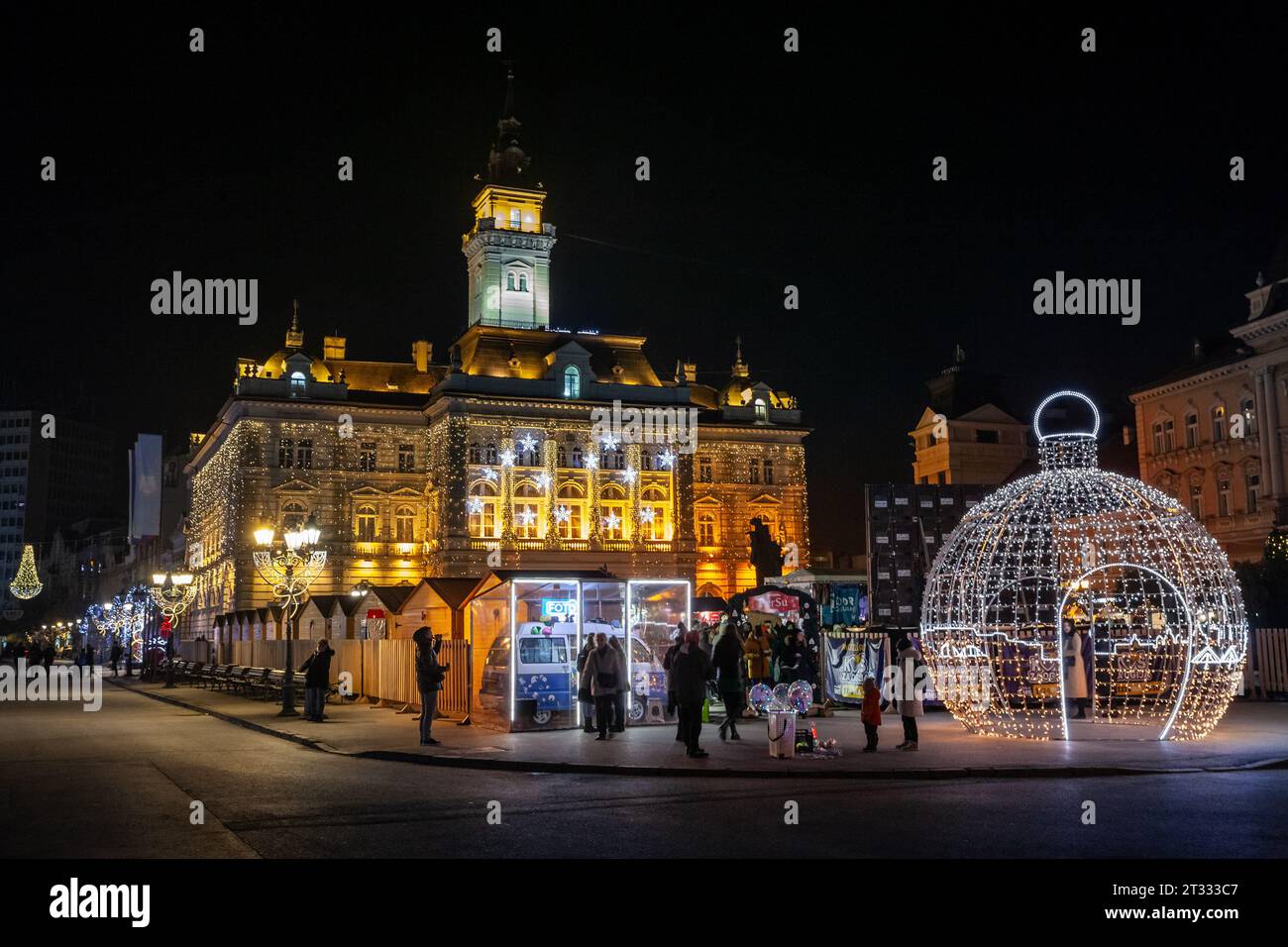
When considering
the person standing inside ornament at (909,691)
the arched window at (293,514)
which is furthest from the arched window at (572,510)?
the person standing inside ornament at (909,691)

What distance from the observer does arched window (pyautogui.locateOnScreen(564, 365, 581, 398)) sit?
7075 centimetres

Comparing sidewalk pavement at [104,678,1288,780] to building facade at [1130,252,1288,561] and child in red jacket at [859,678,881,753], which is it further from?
building facade at [1130,252,1288,561]

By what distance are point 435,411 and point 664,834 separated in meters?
61.0

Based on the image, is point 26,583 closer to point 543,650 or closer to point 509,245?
point 509,245

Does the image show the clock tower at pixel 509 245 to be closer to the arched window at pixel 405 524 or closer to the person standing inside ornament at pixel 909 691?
the arched window at pixel 405 524

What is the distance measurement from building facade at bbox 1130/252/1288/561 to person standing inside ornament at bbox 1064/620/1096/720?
27011 mm

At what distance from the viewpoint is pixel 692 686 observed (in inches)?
664

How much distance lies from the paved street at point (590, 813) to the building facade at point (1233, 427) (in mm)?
34987

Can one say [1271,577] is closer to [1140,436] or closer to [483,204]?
[1140,436]

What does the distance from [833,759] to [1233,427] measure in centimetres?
3790

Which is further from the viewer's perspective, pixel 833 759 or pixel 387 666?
pixel 387 666

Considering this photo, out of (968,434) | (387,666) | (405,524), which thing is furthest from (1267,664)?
(405,524)

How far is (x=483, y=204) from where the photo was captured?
78.6 m
